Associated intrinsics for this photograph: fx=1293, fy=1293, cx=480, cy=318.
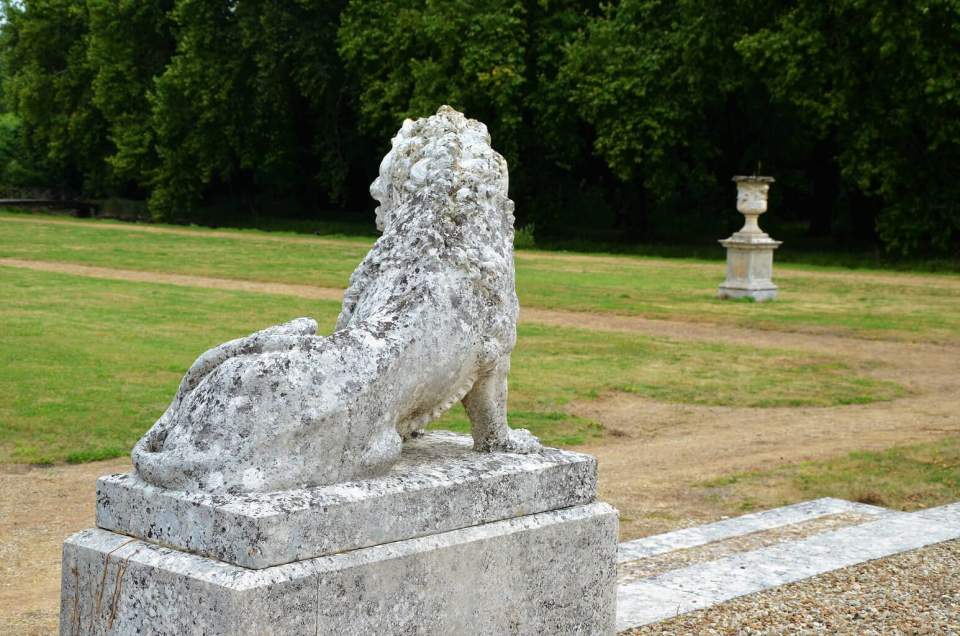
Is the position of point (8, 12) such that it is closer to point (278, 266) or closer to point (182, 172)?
point (182, 172)

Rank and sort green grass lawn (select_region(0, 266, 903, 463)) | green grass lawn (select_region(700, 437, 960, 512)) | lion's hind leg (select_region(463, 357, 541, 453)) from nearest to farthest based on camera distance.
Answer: lion's hind leg (select_region(463, 357, 541, 453)) → green grass lawn (select_region(700, 437, 960, 512)) → green grass lawn (select_region(0, 266, 903, 463))

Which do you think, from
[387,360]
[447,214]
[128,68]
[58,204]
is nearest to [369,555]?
[387,360]

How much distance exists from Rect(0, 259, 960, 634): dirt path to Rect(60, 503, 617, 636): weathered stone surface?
1699 millimetres

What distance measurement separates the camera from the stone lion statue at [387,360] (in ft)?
13.0

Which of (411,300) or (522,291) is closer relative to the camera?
(411,300)

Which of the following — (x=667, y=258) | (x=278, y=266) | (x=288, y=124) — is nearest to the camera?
(x=278, y=266)

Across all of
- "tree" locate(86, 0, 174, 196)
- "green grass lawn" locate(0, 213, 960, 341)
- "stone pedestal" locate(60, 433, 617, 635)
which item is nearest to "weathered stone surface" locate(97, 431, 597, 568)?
"stone pedestal" locate(60, 433, 617, 635)

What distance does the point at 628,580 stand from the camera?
6.17m

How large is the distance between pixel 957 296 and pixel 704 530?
18.1 m

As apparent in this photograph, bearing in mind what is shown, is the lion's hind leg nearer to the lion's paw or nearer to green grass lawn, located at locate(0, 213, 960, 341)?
the lion's paw

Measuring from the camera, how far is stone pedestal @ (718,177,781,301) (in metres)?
22.5

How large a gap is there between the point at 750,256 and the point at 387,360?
1884 centimetres

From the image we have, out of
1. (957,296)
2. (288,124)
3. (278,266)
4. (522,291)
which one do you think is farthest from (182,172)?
(957,296)

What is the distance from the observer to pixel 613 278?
2648 cm
